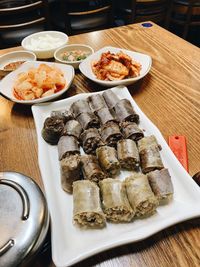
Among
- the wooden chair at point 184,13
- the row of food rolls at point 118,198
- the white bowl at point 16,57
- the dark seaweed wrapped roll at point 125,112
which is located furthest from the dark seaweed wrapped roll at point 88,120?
the wooden chair at point 184,13

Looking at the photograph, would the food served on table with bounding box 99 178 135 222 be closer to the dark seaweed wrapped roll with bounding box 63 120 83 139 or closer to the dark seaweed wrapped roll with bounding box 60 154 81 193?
the dark seaweed wrapped roll with bounding box 60 154 81 193

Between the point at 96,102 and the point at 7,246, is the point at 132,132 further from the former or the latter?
the point at 7,246

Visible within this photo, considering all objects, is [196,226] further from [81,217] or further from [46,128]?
[46,128]

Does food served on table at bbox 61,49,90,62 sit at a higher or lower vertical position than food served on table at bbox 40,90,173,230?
higher

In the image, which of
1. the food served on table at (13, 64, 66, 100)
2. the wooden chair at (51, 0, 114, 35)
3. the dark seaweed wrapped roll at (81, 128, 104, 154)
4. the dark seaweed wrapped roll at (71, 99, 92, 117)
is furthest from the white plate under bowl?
the wooden chair at (51, 0, 114, 35)

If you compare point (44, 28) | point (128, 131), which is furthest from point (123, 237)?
point (44, 28)

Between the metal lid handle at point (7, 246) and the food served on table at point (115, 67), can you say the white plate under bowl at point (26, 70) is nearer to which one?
the food served on table at point (115, 67)
